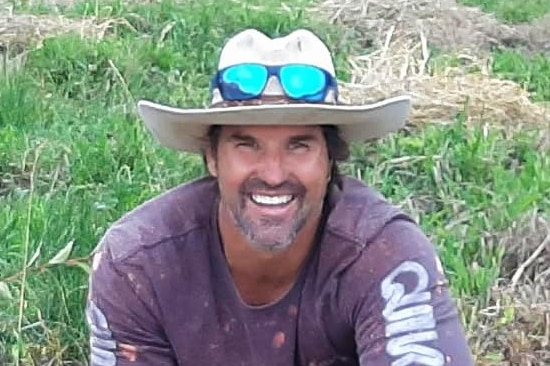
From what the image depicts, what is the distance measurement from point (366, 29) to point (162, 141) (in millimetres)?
4063

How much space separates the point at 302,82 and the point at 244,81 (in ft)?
0.37

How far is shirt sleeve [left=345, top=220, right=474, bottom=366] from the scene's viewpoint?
9.85 ft

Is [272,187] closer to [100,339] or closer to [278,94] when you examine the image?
[278,94]

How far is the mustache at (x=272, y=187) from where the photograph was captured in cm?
299

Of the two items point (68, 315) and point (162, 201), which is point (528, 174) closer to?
point (68, 315)

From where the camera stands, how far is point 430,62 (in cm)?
654

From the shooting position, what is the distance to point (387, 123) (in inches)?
125

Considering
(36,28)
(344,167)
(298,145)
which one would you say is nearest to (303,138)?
(298,145)

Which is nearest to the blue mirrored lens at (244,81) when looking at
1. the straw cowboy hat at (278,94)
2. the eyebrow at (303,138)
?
the straw cowboy hat at (278,94)

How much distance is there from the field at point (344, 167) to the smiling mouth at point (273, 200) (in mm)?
689

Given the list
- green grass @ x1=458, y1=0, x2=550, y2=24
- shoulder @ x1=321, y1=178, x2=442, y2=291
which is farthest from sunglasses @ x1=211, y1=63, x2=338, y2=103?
green grass @ x1=458, y1=0, x2=550, y2=24

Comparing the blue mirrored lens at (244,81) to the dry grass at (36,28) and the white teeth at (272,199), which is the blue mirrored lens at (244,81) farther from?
the dry grass at (36,28)

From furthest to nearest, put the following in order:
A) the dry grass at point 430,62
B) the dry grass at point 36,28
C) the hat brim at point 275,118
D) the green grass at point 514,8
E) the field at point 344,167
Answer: the green grass at point 514,8 < the dry grass at point 36,28 < the dry grass at point 430,62 < the field at point 344,167 < the hat brim at point 275,118

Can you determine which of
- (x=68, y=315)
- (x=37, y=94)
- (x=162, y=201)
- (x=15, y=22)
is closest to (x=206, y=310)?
(x=162, y=201)
